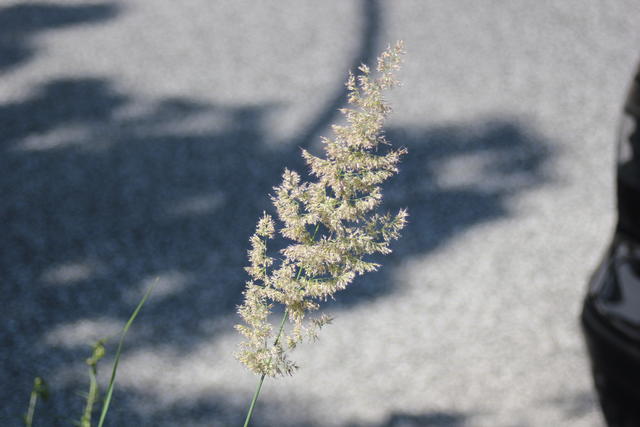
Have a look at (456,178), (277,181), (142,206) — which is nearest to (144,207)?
(142,206)

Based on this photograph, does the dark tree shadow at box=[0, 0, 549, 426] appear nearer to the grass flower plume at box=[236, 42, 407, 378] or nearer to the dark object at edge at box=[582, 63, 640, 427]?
the grass flower plume at box=[236, 42, 407, 378]

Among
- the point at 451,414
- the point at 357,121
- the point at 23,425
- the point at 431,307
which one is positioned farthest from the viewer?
the point at 431,307

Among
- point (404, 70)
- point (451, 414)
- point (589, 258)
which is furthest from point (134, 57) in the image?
point (589, 258)

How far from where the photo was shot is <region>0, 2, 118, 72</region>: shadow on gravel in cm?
186

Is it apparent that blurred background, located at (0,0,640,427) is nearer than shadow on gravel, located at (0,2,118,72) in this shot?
Yes

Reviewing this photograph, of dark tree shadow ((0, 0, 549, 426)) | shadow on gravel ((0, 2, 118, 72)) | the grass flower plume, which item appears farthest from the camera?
shadow on gravel ((0, 2, 118, 72))

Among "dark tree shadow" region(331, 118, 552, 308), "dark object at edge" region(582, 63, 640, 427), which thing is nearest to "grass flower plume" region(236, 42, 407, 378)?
"dark object at edge" region(582, 63, 640, 427)

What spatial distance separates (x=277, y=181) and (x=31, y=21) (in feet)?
2.79

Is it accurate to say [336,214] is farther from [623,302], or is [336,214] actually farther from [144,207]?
[144,207]

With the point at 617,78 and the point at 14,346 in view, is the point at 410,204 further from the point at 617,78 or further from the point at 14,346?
the point at 14,346

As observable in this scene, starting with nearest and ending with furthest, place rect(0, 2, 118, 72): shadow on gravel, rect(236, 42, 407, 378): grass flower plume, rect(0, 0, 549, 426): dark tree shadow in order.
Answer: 1. rect(236, 42, 407, 378): grass flower plume
2. rect(0, 0, 549, 426): dark tree shadow
3. rect(0, 2, 118, 72): shadow on gravel

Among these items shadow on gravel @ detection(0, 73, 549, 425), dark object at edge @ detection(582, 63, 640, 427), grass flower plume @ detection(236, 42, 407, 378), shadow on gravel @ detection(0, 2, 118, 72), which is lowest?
dark object at edge @ detection(582, 63, 640, 427)

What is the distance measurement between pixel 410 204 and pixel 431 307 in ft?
1.04

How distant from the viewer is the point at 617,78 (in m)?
2.23
